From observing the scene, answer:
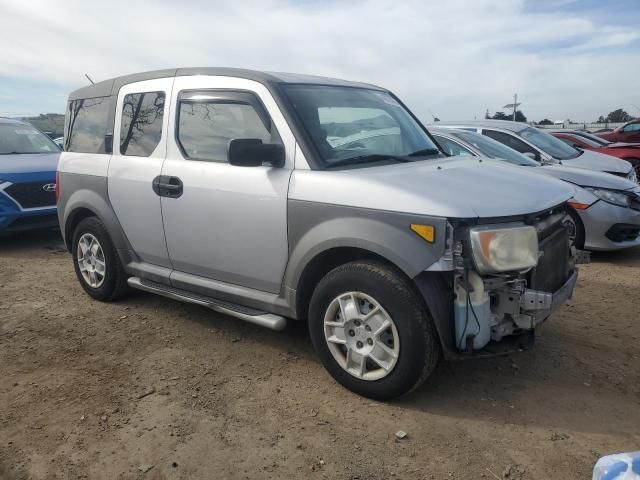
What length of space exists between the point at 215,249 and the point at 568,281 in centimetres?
240

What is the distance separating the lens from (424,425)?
302cm

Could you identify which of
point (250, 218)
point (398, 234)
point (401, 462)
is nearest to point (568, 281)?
point (398, 234)

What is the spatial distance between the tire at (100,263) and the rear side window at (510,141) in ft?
18.1

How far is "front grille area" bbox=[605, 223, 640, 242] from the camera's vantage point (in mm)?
6148

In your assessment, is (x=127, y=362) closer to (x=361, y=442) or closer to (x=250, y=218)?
(x=250, y=218)

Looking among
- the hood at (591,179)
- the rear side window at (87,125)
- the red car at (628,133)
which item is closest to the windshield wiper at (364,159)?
the rear side window at (87,125)

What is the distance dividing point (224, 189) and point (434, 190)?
4.81ft

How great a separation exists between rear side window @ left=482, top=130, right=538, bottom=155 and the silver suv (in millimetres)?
3804

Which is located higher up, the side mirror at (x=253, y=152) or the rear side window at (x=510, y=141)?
the side mirror at (x=253, y=152)

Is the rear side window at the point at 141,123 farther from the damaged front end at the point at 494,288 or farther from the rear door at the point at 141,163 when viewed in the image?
the damaged front end at the point at 494,288

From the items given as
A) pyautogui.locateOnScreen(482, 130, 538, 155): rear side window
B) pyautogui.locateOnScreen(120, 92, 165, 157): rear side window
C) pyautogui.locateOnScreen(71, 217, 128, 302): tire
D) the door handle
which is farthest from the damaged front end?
pyautogui.locateOnScreen(482, 130, 538, 155): rear side window

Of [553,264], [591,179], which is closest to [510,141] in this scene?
[591,179]

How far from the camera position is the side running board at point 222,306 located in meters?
3.58

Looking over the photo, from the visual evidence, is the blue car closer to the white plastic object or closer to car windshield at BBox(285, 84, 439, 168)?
car windshield at BBox(285, 84, 439, 168)
